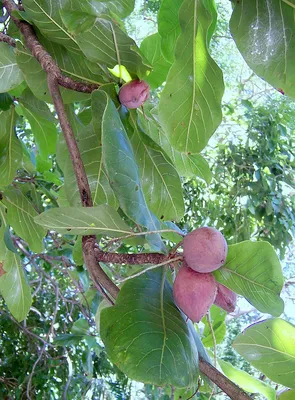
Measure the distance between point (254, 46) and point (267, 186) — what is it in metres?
1.85

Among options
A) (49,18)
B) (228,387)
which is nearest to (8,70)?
(49,18)

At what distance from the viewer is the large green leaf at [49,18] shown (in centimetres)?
87

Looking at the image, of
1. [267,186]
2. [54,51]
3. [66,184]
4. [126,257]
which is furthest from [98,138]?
[267,186]

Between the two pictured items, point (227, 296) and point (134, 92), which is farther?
point (134, 92)

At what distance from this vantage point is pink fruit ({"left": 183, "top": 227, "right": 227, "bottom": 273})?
1.98ft

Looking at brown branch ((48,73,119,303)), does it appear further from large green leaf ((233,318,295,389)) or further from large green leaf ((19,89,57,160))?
large green leaf ((19,89,57,160))

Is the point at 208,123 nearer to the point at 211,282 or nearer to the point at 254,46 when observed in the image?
the point at 254,46

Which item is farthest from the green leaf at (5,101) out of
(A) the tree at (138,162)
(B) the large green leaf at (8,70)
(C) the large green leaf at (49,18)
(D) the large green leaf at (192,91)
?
(D) the large green leaf at (192,91)

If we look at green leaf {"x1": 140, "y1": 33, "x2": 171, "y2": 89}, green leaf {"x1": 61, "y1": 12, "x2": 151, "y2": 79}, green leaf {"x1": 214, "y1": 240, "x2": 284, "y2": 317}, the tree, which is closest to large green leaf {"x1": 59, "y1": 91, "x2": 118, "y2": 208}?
the tree

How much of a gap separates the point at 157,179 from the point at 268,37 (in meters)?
0.35

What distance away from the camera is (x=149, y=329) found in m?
0.62

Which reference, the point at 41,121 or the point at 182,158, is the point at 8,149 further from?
the point at 182,158

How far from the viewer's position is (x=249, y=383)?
0.85m

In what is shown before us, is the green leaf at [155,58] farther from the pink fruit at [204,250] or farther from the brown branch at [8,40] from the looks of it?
the pink fruit at [204,250]
